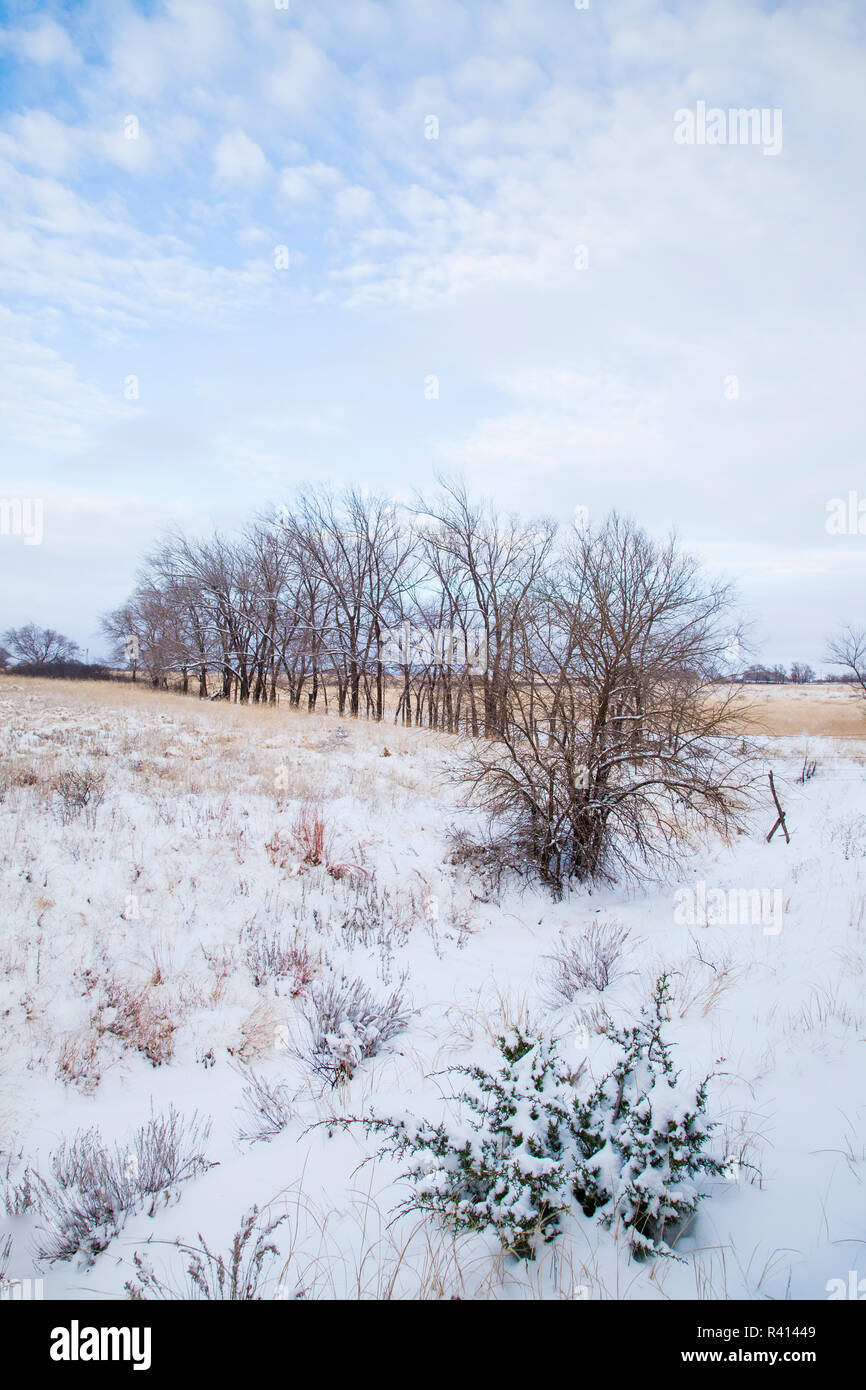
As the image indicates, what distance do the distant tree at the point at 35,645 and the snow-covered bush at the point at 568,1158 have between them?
78.0 m

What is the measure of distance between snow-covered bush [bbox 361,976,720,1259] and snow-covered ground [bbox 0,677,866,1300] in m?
0.14

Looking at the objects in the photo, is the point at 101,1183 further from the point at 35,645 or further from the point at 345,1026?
the point at 35,645

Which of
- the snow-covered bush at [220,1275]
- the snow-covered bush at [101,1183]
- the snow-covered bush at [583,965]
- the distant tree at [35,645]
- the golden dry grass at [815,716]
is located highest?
the distant tree at [35,645]

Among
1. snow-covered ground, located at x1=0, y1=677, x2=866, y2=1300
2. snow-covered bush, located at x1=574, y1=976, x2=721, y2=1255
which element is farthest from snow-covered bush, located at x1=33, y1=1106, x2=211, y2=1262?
snow-covered bush, located at x1=574, y1=976, x2=721, y2=1255

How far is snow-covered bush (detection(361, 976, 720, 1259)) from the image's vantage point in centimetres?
240

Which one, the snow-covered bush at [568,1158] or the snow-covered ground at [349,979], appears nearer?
the snow-covered bush at [568,1158]

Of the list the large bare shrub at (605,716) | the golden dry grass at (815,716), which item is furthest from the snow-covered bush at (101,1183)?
the golden dry grass at (815,716)

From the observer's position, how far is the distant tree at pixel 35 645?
220 ft

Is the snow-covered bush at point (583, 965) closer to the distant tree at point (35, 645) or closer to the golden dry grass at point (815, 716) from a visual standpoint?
the golden dry grass at point (815, 716)

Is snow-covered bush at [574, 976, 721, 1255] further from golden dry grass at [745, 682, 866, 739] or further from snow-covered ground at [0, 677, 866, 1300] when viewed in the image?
golden dry grass at [745, 682, 866, 739]

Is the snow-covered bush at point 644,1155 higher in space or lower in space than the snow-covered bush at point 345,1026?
higher

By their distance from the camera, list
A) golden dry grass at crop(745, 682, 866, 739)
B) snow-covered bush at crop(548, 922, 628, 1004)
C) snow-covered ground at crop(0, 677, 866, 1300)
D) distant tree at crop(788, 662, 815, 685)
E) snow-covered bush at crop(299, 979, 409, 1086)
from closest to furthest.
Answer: snow-covered ground at crop(0, 677, 866, 1300) < snow-covered bush at crop(299, 979, 409, 1086) < snow-covered bush at crop(548, 922, 628, 1004) < golden dry grass at crop(745, 682, 866, 739) < distant tree at crop(788, 662, 815, 685)

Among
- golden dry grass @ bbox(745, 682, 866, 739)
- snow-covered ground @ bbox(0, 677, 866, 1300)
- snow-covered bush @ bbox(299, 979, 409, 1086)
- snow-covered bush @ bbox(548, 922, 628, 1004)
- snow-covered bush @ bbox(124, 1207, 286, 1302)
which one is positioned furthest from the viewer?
golden dry grass @ bbox(745, 682, 866, 739)
